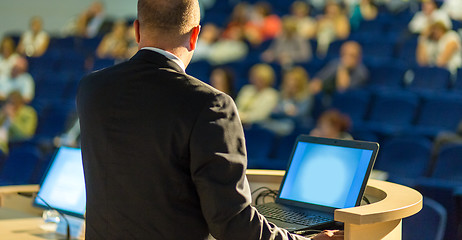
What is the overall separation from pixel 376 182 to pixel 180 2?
961 millimetres

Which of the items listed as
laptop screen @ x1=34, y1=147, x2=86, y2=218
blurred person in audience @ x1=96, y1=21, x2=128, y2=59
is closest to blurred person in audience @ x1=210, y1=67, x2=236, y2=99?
blurred person in audience @ x1=96, y1=21, x2=128, y2=59

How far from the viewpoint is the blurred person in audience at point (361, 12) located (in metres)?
8.52

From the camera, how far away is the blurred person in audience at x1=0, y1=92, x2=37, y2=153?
645 centimetres

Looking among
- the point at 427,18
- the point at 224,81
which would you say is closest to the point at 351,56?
the point at 224,81

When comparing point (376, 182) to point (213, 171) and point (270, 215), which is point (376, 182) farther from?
point (213, 171)

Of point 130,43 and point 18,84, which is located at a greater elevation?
point 130,43

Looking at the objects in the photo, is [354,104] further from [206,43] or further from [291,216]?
[291,216]

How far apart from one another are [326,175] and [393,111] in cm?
406

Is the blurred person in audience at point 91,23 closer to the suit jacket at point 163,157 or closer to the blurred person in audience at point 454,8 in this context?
the blurred person in audience at point 454,8

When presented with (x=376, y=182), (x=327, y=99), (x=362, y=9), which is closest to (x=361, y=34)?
(x=362, y=9)

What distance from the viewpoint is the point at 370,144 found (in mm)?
1754

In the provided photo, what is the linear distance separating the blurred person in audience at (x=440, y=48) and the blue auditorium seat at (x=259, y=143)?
2229mm

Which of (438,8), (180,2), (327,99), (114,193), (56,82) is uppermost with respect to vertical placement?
(180,2)

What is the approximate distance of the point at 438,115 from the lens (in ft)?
18.1
